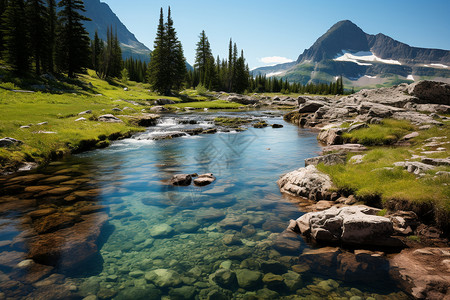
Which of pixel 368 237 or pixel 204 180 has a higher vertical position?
pixel 204 180

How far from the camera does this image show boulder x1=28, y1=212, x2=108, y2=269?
5.69 metres

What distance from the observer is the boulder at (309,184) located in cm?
934

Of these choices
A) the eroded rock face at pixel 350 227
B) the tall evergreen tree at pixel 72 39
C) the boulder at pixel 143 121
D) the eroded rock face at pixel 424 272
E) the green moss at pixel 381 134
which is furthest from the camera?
the tall evergreen tree at pixel 72 39

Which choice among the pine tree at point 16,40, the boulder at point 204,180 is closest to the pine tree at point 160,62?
the pine tree at point 16,40

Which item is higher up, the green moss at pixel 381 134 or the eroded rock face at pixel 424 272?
the green moss at pixel 381 134

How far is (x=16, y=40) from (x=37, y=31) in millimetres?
5506

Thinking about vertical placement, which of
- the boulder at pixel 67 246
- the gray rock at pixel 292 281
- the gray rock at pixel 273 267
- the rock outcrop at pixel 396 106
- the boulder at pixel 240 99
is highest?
the boulder at pixel 240 99

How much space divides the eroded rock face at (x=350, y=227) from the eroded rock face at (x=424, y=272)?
560mm

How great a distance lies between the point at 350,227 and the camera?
6.29 metres

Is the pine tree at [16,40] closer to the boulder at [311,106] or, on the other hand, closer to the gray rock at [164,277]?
the boulder at [311,106]

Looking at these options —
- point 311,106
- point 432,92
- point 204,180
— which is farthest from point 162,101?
point 204,180

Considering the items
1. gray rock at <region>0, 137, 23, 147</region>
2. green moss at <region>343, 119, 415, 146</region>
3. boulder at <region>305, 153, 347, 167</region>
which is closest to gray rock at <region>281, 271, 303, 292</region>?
boulder at <region>305, 153, 347, 167</region>

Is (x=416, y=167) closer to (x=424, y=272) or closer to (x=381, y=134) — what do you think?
(x=424, y=272)

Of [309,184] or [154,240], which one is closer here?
[154,240]
